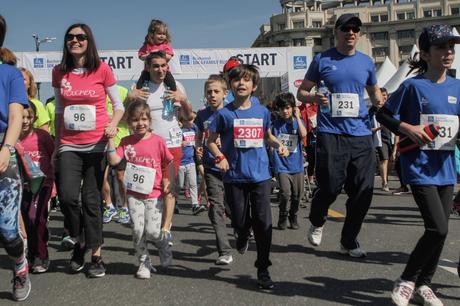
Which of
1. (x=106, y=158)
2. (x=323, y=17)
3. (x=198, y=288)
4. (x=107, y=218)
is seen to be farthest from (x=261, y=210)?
(x=323, y=17)

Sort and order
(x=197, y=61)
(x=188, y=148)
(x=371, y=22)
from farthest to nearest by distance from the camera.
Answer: (x=371, y=22)
(x=197, y=61)
(x=188, y=148)

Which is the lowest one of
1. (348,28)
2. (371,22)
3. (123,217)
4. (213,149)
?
(123,217)

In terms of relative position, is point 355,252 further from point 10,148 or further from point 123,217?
point 123,217

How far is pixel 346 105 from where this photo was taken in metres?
4.85

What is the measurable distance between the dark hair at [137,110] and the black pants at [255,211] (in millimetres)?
921

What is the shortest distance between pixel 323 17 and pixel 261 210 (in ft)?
343

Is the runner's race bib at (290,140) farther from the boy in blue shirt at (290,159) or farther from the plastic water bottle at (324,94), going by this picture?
the plastic water bottle at (324,94)

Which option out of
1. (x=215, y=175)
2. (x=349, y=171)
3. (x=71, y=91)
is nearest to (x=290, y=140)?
(x=215, y=175)

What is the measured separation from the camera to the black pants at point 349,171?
16.0 ft

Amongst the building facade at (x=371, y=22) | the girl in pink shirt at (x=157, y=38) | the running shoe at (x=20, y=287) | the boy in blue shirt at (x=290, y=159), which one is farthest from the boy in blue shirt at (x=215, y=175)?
the building facade at (x=371, y=22)

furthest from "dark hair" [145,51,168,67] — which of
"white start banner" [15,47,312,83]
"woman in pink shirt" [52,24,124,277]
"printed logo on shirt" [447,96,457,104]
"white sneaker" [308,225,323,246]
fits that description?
"white start banner" [15,47,312,83]

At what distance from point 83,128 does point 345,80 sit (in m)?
2.27

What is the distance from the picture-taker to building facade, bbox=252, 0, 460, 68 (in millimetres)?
95625

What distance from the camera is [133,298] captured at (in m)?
3.84
